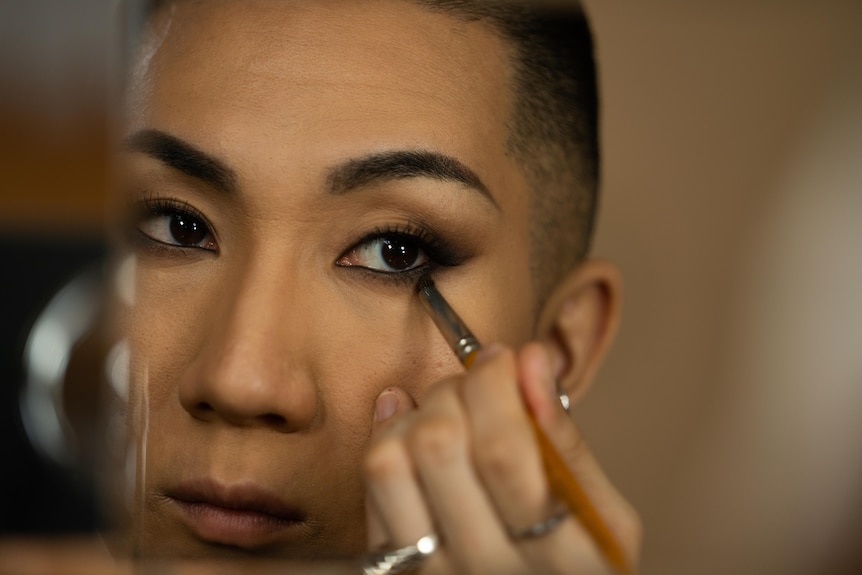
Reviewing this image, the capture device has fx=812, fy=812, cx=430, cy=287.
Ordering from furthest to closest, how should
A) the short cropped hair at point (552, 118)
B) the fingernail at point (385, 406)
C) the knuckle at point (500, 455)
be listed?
the short cropped hair at point (552, 118) → the fingernail at point (385, 406) → the knuckle at point (500, 455)

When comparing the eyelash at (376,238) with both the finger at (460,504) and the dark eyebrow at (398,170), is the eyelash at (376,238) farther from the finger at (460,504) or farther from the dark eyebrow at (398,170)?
the finger at (460,504)

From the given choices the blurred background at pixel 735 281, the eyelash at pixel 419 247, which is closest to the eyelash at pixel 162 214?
the eyelash at pixel 419 247

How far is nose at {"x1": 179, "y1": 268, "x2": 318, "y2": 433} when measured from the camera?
498mm

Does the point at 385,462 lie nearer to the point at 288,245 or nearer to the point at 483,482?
the point at 483,482

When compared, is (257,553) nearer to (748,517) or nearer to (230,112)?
(230,112)

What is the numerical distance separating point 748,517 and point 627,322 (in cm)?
19

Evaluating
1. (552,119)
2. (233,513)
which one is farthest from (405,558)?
(552,119)

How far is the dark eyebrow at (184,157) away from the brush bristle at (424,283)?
14cm

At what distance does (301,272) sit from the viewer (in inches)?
21.1

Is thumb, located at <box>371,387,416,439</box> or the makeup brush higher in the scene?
thumb, located at <box>371,387,416,439</box>

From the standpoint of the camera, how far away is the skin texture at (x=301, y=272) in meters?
0.51

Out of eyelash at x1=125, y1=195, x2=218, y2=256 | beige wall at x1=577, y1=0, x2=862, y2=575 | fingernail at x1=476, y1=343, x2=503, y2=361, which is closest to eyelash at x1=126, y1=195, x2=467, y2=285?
eyelash at x1=125, y1=195, x2=218, y2=256

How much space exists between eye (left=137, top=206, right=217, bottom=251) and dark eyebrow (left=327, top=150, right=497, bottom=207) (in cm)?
10

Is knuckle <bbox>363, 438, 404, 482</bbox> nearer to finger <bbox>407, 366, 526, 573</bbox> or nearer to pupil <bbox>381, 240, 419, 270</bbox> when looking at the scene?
finger <bbox>407, 366, 526, 573</bbox>
